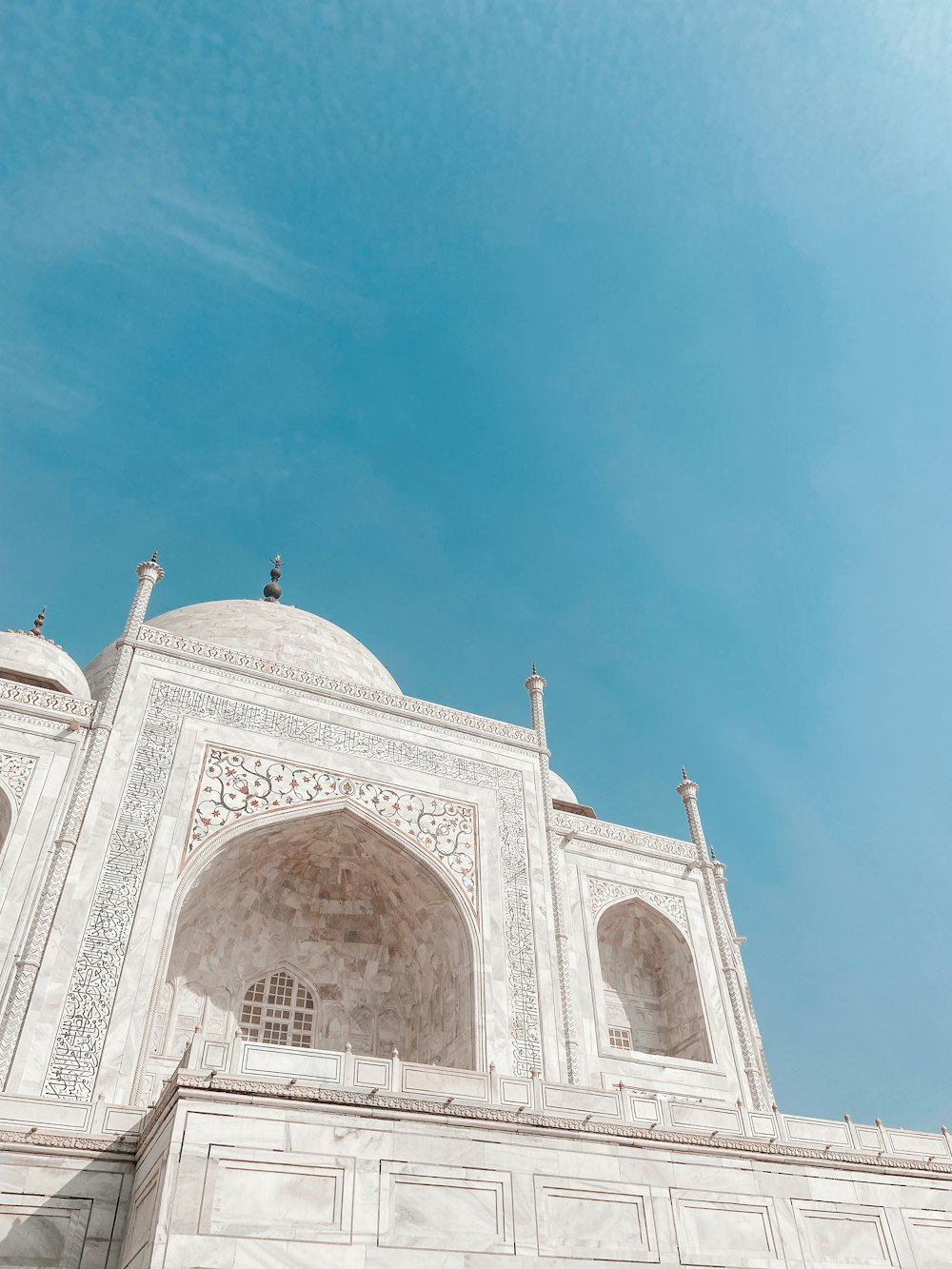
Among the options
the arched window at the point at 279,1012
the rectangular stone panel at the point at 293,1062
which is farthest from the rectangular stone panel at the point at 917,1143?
the arched window at the point at 279,1012

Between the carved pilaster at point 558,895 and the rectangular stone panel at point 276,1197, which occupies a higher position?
the carved pilaster at point 558,895

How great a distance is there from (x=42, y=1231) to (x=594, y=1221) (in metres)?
4.74

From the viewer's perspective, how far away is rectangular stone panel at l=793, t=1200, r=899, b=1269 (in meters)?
8.68

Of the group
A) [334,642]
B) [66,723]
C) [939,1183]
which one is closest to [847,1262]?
[939,1183]

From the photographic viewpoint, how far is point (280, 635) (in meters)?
17.2

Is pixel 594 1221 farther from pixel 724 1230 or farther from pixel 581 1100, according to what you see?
pixel 724 1230

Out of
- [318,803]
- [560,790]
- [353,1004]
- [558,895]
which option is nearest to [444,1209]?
[318,803]

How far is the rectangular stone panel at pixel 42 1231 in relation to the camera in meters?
7.97

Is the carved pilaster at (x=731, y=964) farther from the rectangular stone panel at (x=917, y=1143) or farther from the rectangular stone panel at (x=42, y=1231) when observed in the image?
the rectangular stone panel at (x=42, y=1231)

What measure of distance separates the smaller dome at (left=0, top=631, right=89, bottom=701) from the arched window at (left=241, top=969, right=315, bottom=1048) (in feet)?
15.5

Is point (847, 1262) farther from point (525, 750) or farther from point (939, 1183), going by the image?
point (525, 750)

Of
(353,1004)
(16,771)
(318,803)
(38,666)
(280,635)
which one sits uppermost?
(280,635)

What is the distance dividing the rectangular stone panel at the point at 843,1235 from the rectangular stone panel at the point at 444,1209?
3043 millimetres

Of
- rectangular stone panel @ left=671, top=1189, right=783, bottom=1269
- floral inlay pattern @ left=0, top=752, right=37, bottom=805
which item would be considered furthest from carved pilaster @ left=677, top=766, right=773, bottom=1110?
floral inlay pattern @ left=0, top=752, right=37, bottom=805
